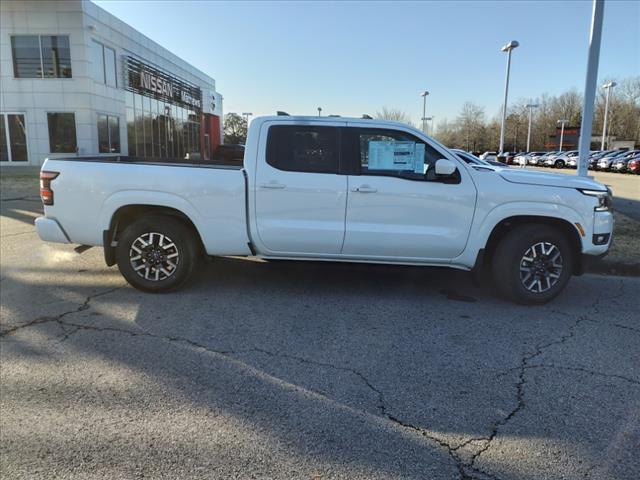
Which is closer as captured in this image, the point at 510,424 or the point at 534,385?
the point at 510,424

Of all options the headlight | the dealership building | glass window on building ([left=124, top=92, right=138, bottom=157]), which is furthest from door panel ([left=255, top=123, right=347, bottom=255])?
glass window on building ([left=124, top=92, right=138, bottom=157])

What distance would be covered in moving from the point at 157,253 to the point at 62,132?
2204cm

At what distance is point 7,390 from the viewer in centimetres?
352

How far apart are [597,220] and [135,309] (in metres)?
5.09

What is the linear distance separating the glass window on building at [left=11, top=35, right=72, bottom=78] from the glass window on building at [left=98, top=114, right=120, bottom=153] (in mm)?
2666

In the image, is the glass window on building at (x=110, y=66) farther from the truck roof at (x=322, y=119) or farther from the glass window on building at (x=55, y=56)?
the truck roof at (x=322, y=119)

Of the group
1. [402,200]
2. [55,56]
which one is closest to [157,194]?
[402,200]

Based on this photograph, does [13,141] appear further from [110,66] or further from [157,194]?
[157,194]

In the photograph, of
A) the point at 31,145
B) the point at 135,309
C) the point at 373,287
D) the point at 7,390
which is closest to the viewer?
the point at 7,390

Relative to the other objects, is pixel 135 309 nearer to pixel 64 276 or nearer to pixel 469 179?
pixel 64 276

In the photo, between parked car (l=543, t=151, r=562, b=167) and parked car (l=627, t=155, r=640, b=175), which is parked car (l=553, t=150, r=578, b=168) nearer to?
parked car (l=543, t=151, r=562, b=167)

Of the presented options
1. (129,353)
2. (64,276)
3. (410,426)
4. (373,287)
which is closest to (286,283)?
(373,287)

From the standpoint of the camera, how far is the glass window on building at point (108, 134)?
25016 mm

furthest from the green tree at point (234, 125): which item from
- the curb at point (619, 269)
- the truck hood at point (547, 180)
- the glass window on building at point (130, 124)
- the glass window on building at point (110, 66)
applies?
the truck hood at point (547, 180)
